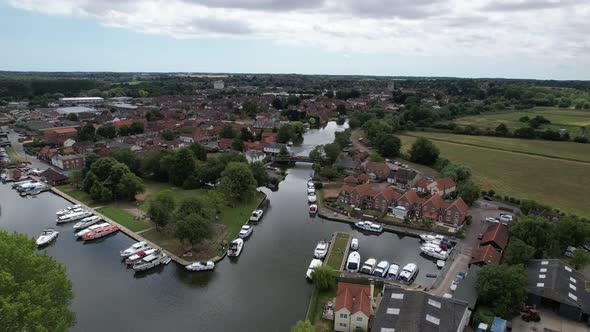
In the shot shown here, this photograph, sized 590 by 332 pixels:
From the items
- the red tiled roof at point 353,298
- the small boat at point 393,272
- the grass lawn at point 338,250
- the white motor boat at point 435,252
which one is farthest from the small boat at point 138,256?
the white motor boat at point 435,252

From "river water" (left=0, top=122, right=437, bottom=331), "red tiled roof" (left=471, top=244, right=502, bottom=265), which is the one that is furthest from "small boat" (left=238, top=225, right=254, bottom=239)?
"red tiled roof" (left=471, top=244, right=502, bottom=265)

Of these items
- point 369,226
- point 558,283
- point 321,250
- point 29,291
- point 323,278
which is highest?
point 29,291

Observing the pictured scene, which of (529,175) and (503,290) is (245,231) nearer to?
(503,290)

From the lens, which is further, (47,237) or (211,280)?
(47,237)

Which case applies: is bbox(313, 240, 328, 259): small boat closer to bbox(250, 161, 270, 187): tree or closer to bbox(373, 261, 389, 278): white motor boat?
bbox(373, 261, 389, 278): white motor boat

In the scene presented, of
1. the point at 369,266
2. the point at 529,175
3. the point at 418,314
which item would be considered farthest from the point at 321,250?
the point at 529,175

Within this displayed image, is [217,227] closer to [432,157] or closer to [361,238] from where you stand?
[361,238]

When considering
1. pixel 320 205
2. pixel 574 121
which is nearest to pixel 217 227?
pixel 320 205
